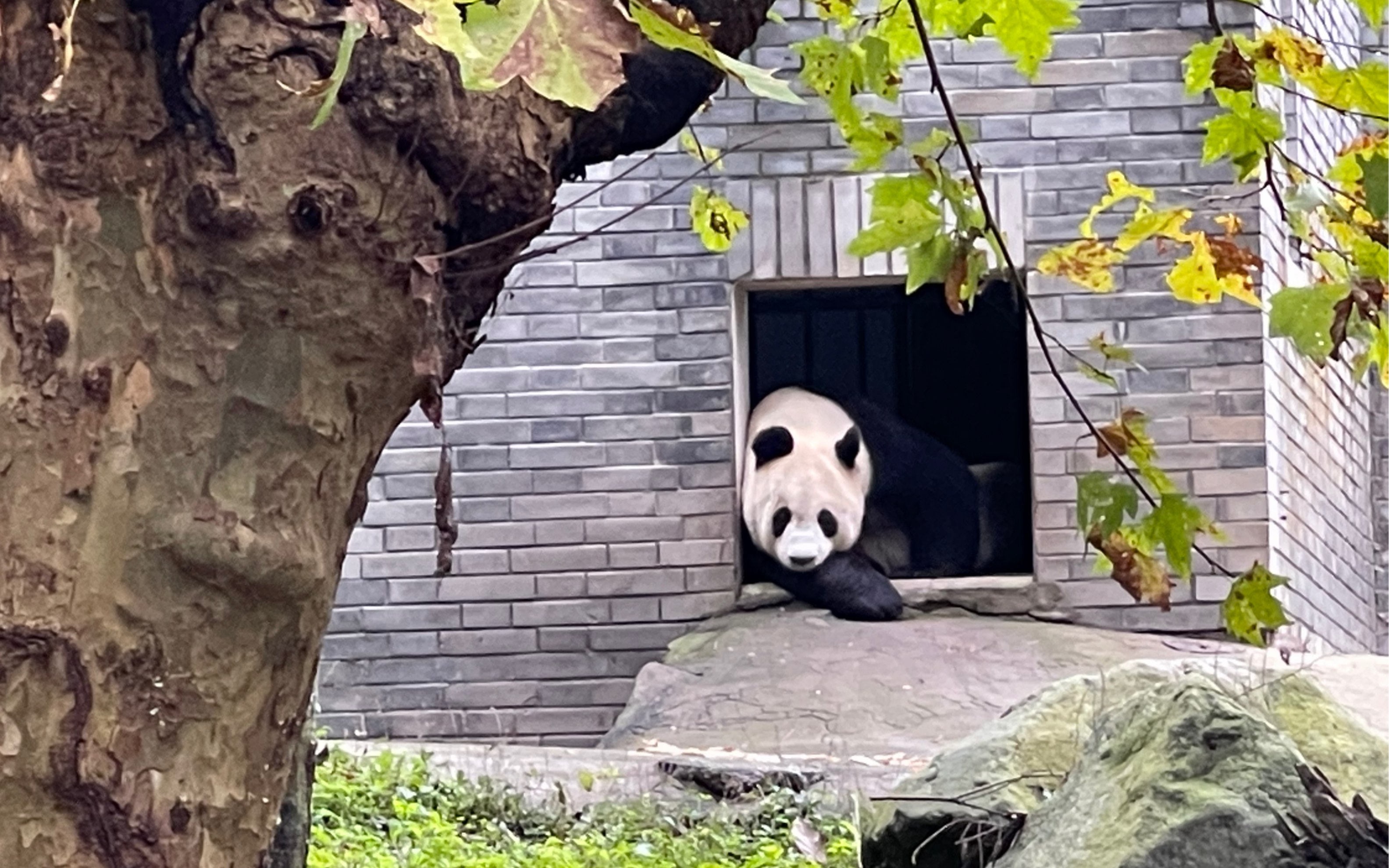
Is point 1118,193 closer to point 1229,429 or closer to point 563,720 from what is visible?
point 1229,429

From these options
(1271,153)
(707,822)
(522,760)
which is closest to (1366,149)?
(1271,153)

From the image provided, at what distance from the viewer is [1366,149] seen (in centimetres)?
287

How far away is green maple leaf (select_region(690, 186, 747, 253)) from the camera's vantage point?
3.80m

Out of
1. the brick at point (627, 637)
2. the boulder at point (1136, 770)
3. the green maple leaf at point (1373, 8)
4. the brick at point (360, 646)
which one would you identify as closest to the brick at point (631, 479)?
the brick at point (627, 637)

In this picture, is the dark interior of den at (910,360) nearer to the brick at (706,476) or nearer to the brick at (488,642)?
the brick at (706,476)

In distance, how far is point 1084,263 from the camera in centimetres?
317

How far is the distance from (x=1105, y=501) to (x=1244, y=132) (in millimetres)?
591

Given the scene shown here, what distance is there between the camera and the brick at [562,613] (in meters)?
7.93

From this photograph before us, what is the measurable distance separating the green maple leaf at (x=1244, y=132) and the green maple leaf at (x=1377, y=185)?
28 cm

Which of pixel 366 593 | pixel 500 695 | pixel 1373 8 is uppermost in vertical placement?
pixel 1373 8

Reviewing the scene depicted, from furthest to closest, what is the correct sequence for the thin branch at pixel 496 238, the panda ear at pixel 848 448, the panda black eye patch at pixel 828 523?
the panda ear at pixel 848 448 → the panda black eye patch at pixel 828 523 → the thin branch at pixel 496 238

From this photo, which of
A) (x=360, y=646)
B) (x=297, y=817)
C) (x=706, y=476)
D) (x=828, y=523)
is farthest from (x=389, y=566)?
(x=297, y=817)

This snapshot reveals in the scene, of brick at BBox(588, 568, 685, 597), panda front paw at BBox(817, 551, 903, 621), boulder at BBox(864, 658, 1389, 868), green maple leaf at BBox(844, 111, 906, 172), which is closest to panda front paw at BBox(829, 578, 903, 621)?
panda front paw at BBox(817, 551, 903, 621)

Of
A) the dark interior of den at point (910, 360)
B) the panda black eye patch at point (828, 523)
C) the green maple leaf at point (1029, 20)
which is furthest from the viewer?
the dark interior of den at point (910, 360)
